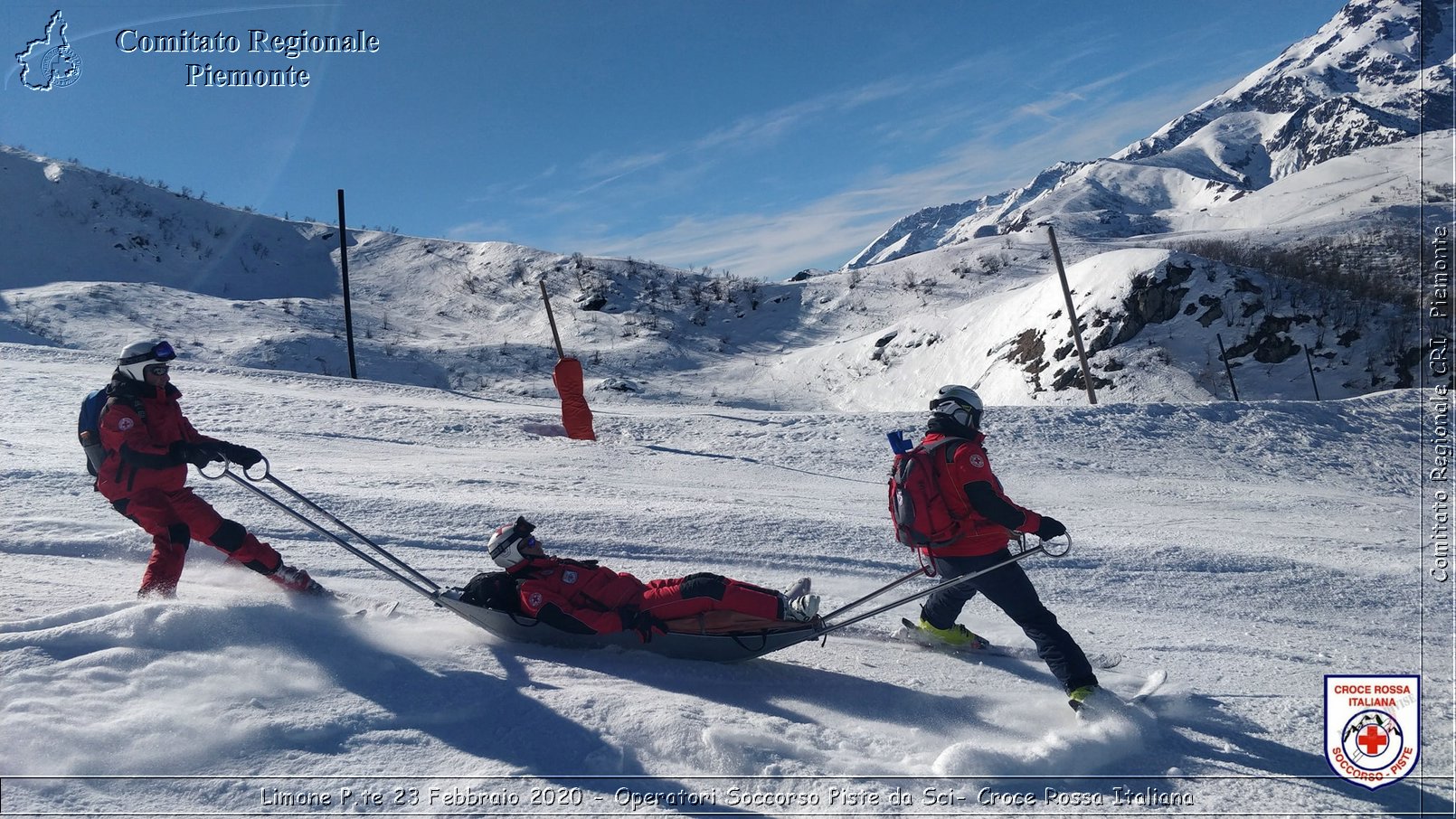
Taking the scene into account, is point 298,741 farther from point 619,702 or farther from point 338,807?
point 619,702

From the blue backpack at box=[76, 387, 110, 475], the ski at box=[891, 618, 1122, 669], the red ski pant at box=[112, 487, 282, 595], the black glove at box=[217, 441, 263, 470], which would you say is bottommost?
the ski at box=[891, 618, 1122, 669]

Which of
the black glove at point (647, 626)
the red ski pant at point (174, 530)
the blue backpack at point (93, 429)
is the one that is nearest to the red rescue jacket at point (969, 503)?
the black glove at point (647, 626)

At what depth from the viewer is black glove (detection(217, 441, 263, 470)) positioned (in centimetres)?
494

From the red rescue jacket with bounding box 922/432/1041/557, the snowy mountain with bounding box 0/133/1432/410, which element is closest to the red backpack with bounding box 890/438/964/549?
the red rescue jacket with bounding box 922/432/1041/557

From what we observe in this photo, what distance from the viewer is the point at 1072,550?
7129 millimetres

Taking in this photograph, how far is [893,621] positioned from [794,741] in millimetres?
2173

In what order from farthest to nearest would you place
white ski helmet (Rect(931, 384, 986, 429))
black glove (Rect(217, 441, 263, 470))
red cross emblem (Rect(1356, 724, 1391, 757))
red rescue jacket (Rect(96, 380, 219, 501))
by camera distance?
black glove (Rect(217, 441, 263, 470)) < red rescue jacket (Rect(96, 380, 219, 501)) < white ski helmet (Rect(931, 384, 986, 429)) < red cross emblem (Rect(1356, 724, 1391, 757))

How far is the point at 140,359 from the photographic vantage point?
188 inches

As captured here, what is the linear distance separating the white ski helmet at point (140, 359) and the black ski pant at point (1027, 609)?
4895mm

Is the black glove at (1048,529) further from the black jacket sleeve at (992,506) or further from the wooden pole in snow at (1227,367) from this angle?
the wooden pole in snow at (1227,367)

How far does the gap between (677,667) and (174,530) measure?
327cm

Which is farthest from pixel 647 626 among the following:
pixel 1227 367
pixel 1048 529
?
pixel 1227 367

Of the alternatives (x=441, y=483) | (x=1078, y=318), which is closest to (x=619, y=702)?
(x=441, y=483)

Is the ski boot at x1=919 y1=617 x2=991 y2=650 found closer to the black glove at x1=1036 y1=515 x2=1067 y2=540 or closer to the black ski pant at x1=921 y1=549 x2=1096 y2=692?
the black ski pant at x1=921 y1=549 x2=1096 y2=692
